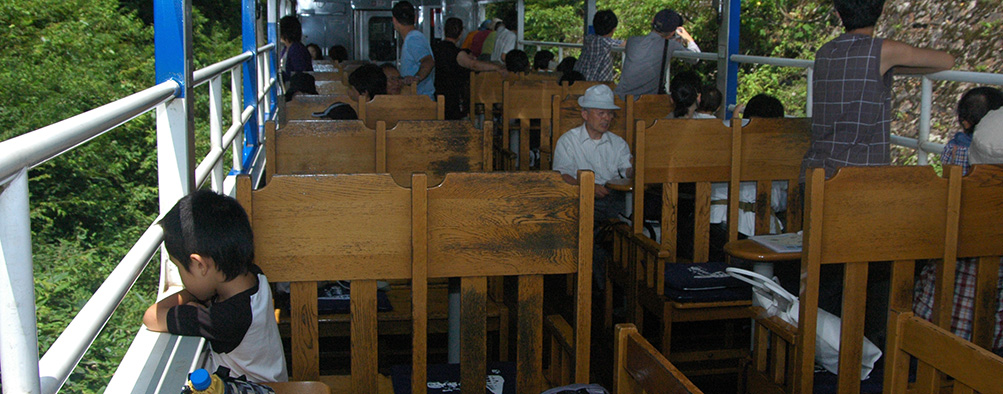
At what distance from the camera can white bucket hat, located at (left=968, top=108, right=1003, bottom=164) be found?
9.98 ft

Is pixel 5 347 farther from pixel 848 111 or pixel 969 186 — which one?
pixel 848 111

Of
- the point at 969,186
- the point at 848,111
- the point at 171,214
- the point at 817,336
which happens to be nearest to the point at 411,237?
the point at 171,214

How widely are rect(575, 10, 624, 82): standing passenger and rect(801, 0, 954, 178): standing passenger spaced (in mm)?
3545

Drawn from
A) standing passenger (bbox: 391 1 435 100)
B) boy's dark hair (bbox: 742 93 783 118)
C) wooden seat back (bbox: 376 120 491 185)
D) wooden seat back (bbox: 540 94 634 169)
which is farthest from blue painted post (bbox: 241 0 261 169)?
boy's dark hair (bbox: 742 93 783 118)

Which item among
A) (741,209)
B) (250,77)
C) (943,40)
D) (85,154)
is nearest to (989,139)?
(741,209)

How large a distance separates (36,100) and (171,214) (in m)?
10.7

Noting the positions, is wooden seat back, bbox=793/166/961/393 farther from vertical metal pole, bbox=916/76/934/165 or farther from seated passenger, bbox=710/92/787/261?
vertical metal pole, bbox=916/76/934/165

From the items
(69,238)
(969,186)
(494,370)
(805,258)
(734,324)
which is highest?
(969,186)

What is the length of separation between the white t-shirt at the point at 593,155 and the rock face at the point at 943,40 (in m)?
5.82

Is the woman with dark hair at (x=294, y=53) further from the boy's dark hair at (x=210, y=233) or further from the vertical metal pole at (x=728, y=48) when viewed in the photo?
the boy's dark hair at (x=210, y=233)

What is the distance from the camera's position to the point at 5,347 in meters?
1.04

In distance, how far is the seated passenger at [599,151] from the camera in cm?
427

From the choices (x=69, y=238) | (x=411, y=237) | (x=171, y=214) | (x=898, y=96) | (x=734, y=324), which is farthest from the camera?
(x=898, y=96)

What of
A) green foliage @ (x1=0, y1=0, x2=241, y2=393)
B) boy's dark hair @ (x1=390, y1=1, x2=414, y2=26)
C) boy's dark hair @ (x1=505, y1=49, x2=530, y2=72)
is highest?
boy's dark hair @ (x1=390, y1=1, x2=414, y2=26)
